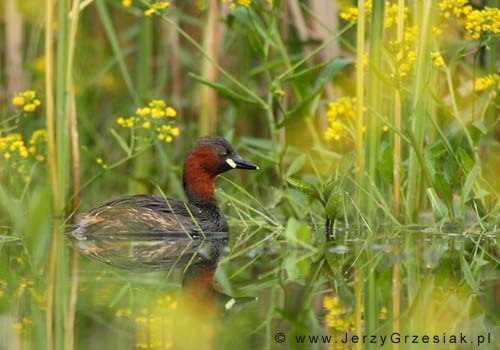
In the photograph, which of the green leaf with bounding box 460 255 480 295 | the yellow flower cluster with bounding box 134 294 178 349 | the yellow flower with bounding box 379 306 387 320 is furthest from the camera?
the green leaf with bounding box 460 255 480 295

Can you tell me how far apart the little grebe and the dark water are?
35 millimetres

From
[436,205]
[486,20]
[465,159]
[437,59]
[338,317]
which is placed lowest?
[338,317]

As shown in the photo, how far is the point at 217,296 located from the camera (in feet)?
15.3

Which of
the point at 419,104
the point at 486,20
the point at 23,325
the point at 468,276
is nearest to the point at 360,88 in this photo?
the point at 419,104

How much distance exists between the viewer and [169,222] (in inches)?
267

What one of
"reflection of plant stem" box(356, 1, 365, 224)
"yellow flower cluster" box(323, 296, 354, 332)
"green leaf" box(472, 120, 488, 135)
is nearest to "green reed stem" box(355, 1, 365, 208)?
"reflection of plant stem" box(356, 1, 365, 224)

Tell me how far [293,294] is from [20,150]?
2.53m

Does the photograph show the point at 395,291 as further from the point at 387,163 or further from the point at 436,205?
the point at 387,163

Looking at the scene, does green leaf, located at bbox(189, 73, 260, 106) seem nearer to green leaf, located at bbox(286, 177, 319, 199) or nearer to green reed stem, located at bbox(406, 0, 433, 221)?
green leaf, located at bbox(286, 177, 319, 199)

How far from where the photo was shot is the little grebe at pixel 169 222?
612 cm

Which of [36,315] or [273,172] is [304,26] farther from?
[36,315]

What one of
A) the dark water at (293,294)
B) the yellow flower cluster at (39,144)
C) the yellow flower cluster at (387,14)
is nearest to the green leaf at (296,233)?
the dark water at (293,294)

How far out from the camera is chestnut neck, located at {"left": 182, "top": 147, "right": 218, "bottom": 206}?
7215mm

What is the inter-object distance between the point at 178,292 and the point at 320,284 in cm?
58
